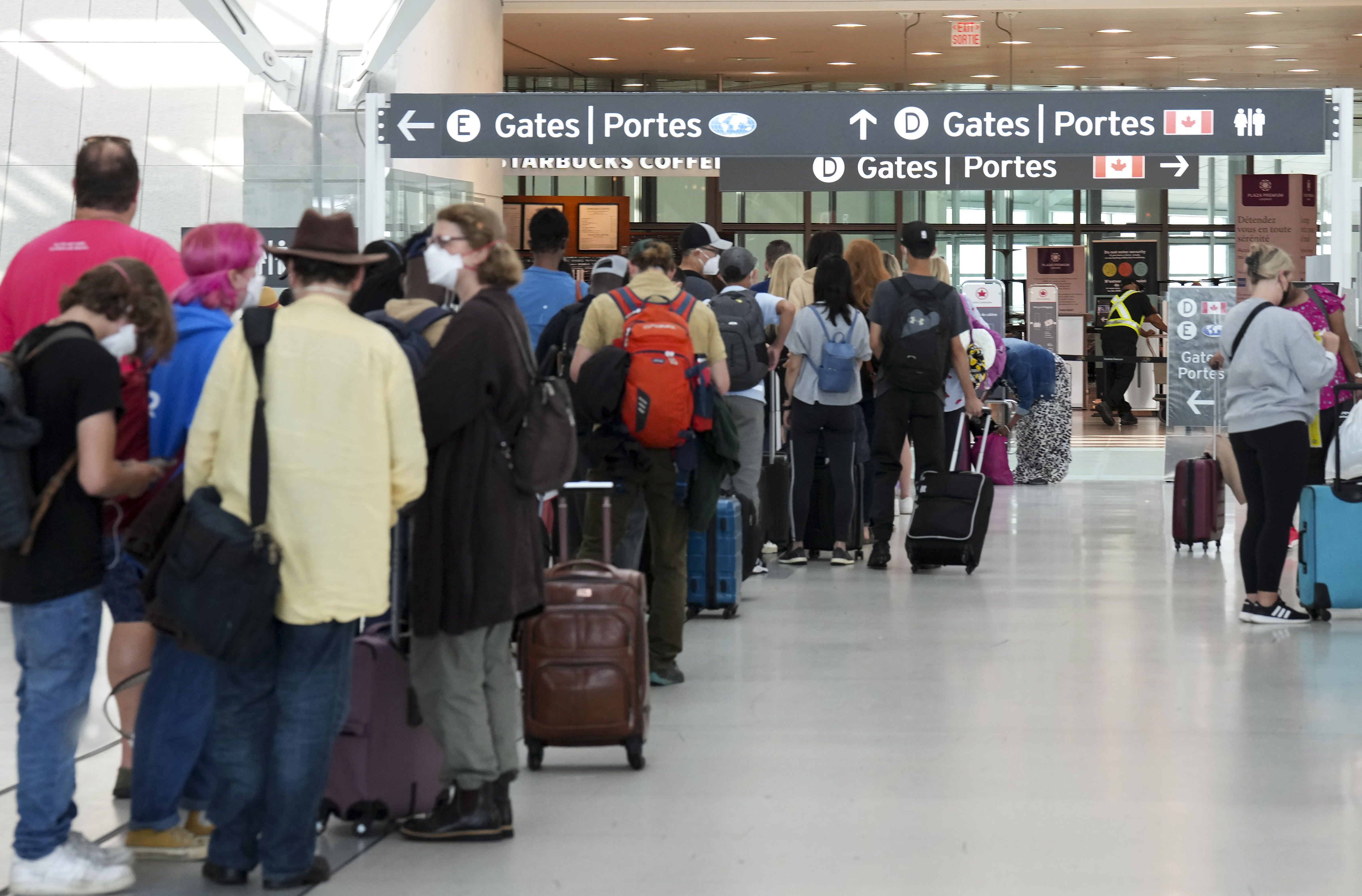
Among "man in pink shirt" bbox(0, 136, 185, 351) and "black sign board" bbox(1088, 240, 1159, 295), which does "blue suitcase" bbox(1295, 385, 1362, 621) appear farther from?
"black sign board" bbox(1088, 240, 1159, 295)

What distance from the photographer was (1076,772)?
4.60m

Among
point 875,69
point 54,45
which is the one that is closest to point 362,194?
point 54,45

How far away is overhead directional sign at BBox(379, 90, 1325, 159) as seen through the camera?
9.66 m

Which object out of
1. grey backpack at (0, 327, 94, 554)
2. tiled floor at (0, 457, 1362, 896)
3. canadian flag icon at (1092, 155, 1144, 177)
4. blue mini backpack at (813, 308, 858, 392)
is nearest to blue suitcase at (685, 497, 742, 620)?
tiled floor at (0, 457, 1362, 896)

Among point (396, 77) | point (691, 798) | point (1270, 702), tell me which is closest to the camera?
point (691, 798)

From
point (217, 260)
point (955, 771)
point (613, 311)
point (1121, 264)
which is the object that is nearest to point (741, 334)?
point (613, 311)

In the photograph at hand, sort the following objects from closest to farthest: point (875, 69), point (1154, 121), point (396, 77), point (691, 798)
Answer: point (691, 798) < point (1154, 121) < point (396, 77) < point (875, 69)

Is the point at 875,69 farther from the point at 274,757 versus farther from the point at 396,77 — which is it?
the point at 274,757

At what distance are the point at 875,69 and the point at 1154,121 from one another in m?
14.3

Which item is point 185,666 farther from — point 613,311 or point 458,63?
point 458,63

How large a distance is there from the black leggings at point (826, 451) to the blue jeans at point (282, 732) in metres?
5.08

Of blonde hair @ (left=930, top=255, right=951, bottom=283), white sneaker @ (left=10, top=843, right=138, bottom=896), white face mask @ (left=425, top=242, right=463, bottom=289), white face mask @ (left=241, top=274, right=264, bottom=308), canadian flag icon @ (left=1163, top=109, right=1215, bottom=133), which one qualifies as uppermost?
canadian flag icon @ (left=1163, top=109, right=1215, bottom=133)

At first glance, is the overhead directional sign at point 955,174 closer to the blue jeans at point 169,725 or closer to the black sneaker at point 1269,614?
the black sneaker at point 1269,614

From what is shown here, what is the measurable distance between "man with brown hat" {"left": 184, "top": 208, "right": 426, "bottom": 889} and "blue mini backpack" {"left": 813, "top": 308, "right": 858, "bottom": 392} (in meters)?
4.82
